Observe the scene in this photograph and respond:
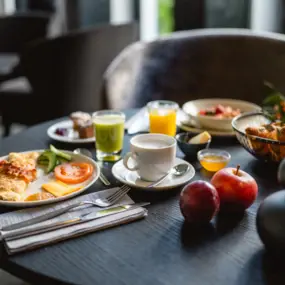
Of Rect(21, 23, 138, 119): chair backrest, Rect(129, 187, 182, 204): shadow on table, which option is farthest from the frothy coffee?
Rect(21, 23, 138, 119): chair backrest

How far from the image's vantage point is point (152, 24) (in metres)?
3.65

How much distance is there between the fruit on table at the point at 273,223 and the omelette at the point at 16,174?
1.67ft

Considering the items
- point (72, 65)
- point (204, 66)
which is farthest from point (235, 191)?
point (72, 65)

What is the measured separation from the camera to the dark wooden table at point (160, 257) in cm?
87

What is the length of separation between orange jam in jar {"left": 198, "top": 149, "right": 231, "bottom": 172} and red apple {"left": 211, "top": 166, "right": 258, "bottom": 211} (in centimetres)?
19

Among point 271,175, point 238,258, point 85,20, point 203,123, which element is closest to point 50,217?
point 238,258

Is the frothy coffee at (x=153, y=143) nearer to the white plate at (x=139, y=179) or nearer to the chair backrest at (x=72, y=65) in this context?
the white plate at (x=139, y=179)

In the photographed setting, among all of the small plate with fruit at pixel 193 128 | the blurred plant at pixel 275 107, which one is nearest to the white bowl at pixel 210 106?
the small plate with fruit at pixel 193 128

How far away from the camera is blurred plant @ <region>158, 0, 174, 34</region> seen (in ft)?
11.1

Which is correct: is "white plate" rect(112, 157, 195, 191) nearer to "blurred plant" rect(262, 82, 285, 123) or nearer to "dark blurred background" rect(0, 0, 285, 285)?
"blurred plant" rect(262, 82, 285, 123)

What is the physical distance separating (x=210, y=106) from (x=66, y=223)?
2.75 ft

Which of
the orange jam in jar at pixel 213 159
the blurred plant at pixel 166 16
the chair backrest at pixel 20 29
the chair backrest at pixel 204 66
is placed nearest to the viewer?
the orange jam in jar at pixel 213 159

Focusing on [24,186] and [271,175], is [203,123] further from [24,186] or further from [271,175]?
[24,186]

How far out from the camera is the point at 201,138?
4.58 feet
